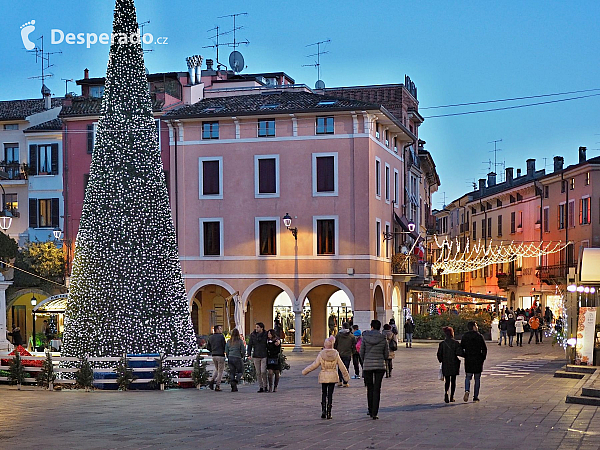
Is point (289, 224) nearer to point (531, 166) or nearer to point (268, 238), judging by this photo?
point (268, 238)

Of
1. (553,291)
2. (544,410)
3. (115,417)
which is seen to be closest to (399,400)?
(544,410)

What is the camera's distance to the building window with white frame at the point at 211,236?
4644cm

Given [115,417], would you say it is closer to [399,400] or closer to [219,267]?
[399,400]

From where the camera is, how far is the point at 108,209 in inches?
944

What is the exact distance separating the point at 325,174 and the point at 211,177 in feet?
17.4

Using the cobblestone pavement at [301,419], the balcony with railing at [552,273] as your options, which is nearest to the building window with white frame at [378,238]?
the cobblestone pavement at [301,419]

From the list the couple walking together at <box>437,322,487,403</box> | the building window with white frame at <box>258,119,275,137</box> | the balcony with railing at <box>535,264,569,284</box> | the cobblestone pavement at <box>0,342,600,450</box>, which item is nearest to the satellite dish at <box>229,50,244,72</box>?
the building window with white frame at <box>258,119,275,137</box>

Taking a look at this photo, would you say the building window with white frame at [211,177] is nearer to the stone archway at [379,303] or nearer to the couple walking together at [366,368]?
the stone archway at [379,303]

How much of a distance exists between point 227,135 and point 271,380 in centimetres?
2492

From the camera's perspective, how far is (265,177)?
46031mm

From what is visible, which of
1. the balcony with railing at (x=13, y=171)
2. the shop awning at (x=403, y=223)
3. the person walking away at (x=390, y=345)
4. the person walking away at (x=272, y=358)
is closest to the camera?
the person walking away at (x=272, y=358)

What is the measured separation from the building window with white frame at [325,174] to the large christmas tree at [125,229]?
21593 mm

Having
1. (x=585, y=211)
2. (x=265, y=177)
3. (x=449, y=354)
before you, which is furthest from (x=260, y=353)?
(x=585, y=211)

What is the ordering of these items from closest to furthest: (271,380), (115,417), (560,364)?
1. (115,417)
2. (271,380)
3. (560,364)
